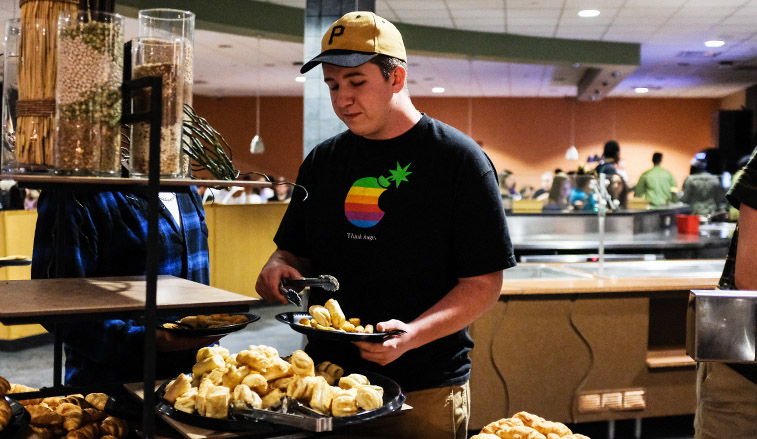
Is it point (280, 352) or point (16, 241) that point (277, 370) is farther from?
point (16, 241)

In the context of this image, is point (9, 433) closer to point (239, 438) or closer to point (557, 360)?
point (239, 438)

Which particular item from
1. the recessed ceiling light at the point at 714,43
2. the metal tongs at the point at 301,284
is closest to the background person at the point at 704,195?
the recessed ceiling light at the point at 714,43

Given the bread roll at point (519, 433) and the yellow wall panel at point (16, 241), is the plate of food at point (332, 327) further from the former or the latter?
the yellow wall panel at point (16, 241)

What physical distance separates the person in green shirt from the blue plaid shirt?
6.64m

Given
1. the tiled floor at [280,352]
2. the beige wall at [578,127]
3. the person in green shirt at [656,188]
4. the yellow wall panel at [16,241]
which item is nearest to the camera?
the tiled floor at [280,352]

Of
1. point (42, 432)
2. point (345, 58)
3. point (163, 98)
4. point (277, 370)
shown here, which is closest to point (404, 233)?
point (345, 58)

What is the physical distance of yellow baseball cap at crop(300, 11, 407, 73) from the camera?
1.60 m

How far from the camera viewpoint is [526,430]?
1.48 meters

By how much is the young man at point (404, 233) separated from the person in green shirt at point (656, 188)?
6.42 meters

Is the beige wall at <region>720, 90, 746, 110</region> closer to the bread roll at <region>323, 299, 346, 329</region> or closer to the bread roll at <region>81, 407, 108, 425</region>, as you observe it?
the bread roll at <region>323, 299, 346, 329</region>

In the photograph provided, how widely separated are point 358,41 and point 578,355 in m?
2.90

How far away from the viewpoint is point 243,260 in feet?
26.5

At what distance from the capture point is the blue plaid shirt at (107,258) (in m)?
1.58

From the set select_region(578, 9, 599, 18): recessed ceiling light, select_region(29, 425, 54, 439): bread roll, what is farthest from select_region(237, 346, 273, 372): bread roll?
select_region(578, 9, 599, 18): recessed ceiling light
